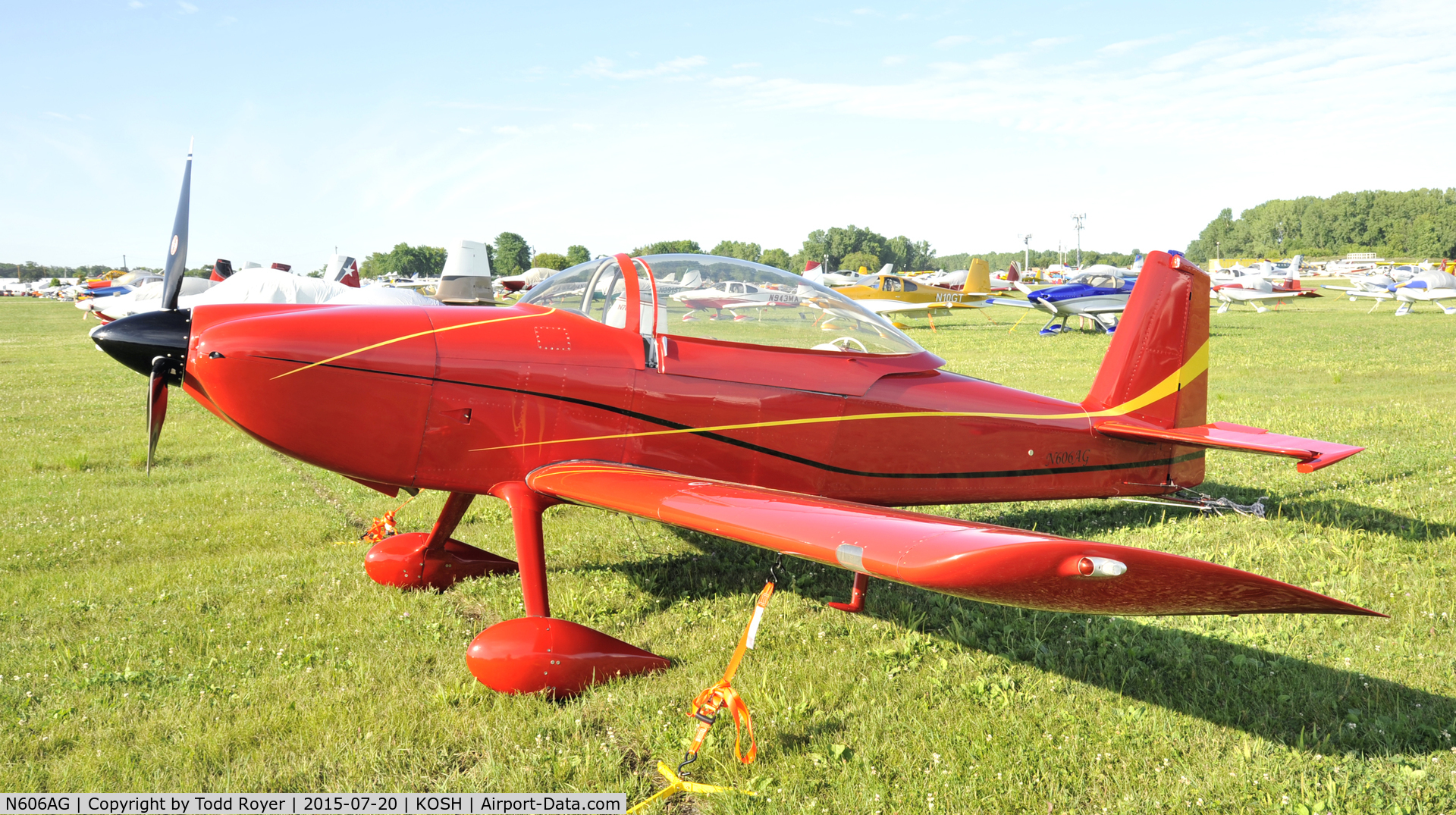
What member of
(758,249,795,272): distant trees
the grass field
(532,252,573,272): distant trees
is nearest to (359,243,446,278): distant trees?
(532,252,573,272): distant trees

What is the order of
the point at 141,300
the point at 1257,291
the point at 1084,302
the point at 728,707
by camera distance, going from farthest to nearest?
the point at 1257,291
the point at 1084,302
the point at 141,300
the point at 728,707

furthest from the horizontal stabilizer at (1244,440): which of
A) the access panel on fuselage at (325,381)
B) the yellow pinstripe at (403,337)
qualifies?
the access panel on fuselage at (325,381)

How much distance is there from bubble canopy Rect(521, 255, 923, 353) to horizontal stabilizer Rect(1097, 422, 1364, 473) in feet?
6.09

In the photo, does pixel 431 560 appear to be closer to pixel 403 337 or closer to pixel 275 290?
pixel 403 337

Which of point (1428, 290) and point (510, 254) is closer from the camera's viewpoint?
point (1428, 290)

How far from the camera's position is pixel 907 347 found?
5422mm

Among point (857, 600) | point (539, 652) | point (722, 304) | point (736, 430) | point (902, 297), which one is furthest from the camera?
point (902, 297)

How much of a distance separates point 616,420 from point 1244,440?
Result: 4.15 m

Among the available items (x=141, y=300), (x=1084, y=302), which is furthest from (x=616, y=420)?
(x=1084, y=302)

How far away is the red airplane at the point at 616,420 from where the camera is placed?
4.23 metres

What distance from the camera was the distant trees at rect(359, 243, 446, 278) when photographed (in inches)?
5891

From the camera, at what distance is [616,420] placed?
4.73 meters
